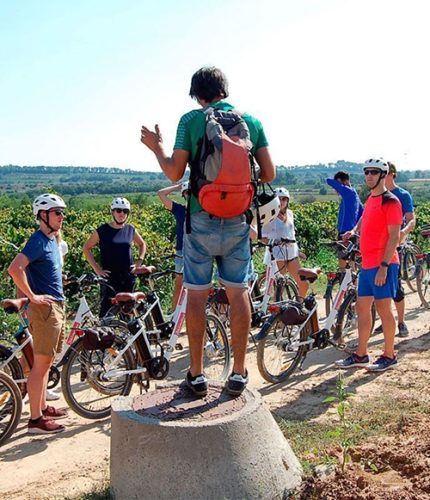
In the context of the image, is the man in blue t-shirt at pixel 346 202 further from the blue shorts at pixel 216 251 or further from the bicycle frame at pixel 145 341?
the blue shorts at pixel 216 251

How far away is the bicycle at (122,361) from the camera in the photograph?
5891mm

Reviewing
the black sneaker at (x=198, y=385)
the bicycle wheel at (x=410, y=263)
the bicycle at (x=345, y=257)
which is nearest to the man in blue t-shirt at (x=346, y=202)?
the bicycle wheel at (x=410, y=263)

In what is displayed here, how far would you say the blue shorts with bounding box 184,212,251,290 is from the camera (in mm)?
4270

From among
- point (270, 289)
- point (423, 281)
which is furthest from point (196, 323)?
point (423, 281)

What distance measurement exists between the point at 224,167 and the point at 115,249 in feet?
12.6

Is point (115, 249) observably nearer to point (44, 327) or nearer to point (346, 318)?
point (44, 327)

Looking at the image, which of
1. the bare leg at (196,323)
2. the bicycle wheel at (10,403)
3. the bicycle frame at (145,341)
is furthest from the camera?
the bicycle frame at (145,341)

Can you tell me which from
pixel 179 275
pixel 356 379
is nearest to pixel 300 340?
pixel 356 379

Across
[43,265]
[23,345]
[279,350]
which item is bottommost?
[279,350]

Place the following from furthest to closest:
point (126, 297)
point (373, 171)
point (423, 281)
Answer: point (423, 281) → point (373, 171) → point (126, 297)

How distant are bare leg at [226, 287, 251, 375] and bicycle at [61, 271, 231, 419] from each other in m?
1.78

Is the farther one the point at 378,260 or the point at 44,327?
the point at 378,260

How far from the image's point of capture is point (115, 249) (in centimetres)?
763

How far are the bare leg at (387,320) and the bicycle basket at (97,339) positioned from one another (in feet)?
9.21
